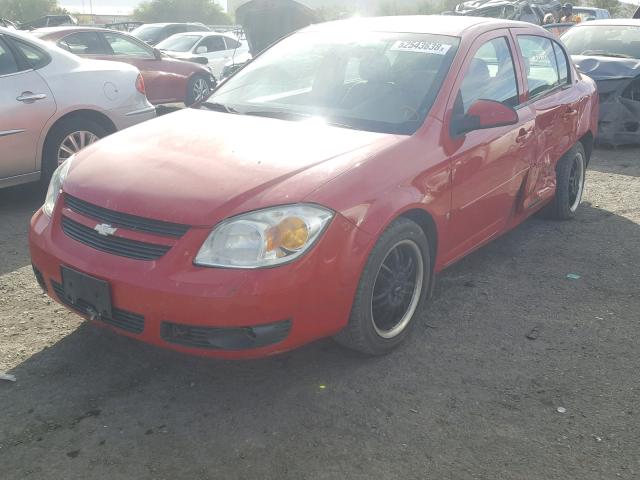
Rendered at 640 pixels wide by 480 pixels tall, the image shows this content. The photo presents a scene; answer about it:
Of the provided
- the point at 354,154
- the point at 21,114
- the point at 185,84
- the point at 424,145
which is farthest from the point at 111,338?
the point at 185,84

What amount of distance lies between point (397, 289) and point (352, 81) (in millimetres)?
1273

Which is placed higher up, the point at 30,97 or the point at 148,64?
the point at 30,97

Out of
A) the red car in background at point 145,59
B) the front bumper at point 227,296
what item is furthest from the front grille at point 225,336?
the red car in background at point 145,59

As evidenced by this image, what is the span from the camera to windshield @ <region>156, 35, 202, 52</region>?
15.2 metres

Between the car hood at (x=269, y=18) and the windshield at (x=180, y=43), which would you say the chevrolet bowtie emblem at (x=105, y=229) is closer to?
the car hood at (x=269, y=18)

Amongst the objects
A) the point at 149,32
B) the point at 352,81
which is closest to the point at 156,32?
the point at 149,32

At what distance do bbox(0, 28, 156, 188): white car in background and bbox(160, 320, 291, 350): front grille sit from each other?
125 inches

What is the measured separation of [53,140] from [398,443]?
4.14m

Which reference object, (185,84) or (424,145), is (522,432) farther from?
(185,84)

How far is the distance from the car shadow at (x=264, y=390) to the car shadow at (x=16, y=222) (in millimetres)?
1285

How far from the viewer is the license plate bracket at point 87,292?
2.74m

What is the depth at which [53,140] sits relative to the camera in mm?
5496

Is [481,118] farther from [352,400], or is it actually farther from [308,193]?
[352,400]

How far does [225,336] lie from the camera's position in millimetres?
2680
